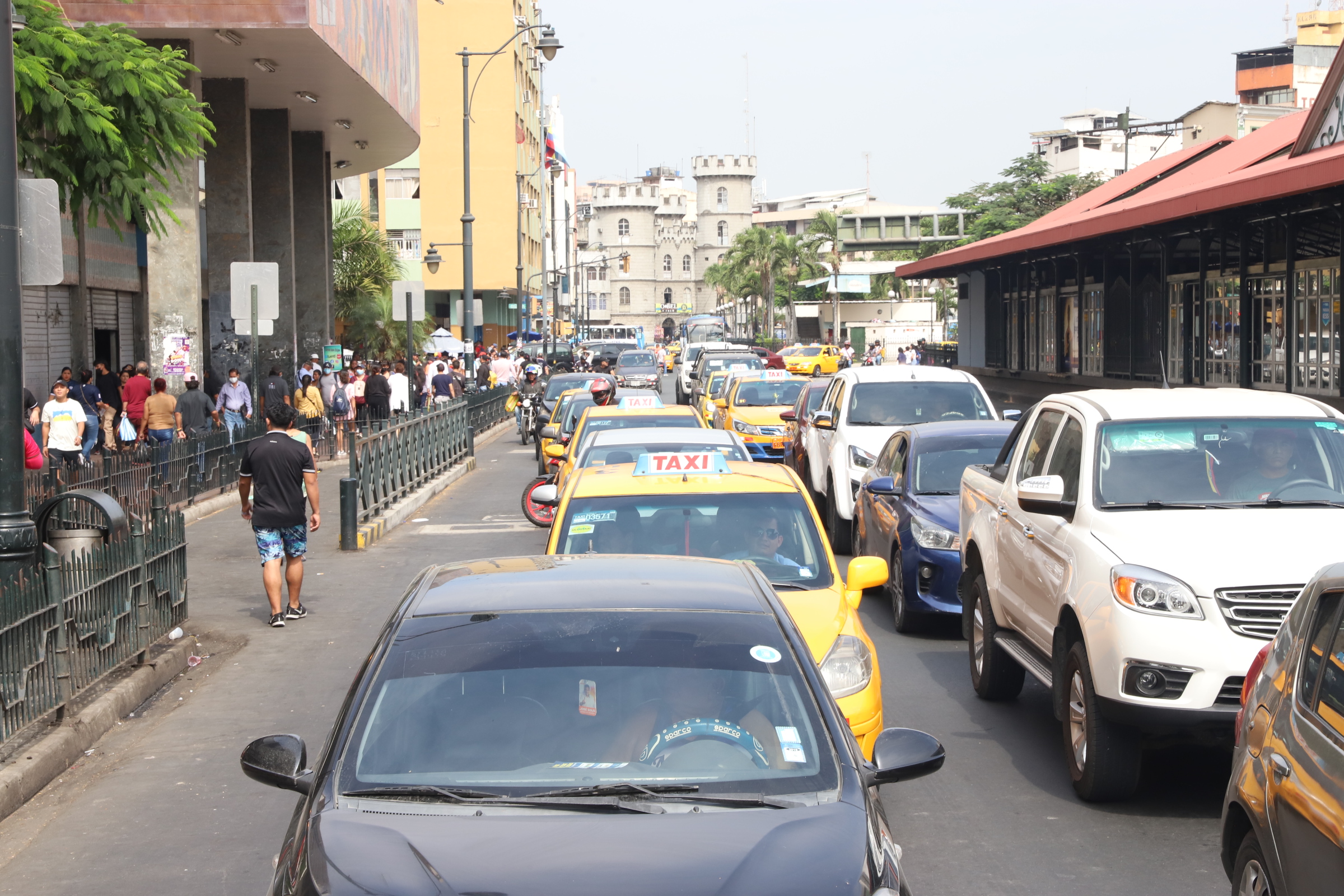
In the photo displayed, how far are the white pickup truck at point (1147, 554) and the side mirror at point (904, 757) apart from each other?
90.5 inches

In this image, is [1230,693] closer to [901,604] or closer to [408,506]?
[901,604]

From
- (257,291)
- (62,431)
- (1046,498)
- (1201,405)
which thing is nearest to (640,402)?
(257,291)

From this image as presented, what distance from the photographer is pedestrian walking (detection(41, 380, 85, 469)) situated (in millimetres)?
18656

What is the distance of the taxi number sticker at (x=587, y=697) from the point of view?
3879 millimetres

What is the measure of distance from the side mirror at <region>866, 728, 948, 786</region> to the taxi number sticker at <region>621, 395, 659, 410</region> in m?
12.8

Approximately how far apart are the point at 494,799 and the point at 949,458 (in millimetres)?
8905

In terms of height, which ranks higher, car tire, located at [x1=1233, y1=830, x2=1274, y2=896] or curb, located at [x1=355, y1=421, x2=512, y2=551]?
car tire, located at [x1=1233, y1=830, x2=1274, y2=896]

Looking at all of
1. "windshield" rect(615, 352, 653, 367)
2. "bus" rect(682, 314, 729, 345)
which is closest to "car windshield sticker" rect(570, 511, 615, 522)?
"windshield" rect(615, 352, 653, 367)

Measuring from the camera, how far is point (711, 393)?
1214 inches

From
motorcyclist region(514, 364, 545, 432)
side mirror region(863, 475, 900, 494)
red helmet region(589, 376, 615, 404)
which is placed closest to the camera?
side mirror region(863, 475, 900, 494)

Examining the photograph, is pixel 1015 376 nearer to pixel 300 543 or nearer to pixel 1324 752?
pixel 300 543

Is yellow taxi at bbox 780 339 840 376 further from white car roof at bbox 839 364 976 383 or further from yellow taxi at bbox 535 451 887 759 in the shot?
yellow taxi at bbox 535 451 887 759

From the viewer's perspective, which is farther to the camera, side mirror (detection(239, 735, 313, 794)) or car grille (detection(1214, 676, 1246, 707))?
car grille (detection(1214, 676, 1246, 707))

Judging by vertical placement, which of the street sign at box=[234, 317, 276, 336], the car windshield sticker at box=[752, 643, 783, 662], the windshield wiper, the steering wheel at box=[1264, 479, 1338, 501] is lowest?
the windshield wiper
